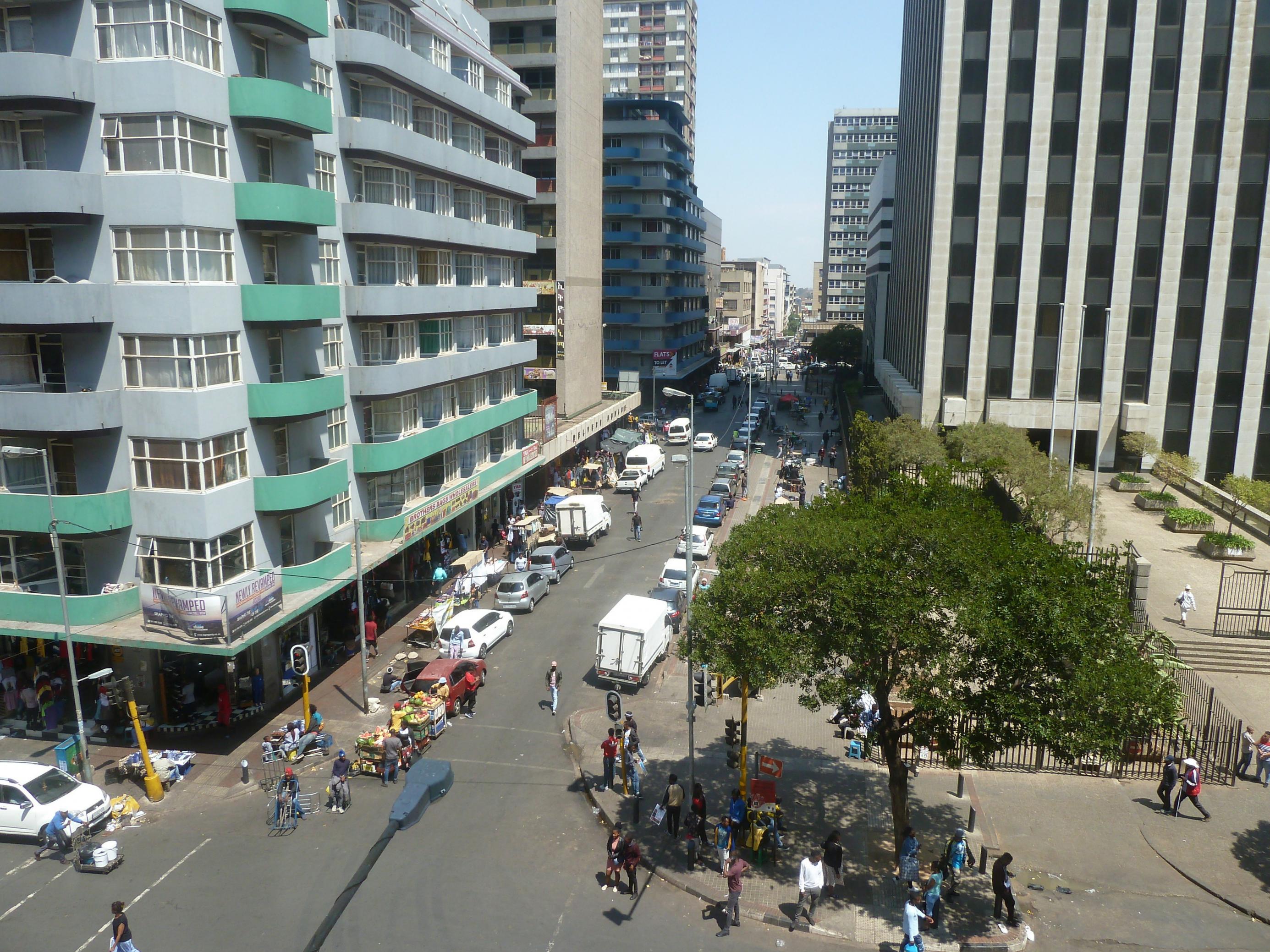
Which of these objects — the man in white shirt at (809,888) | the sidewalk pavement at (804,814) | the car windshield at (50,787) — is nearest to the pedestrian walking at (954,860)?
the sidewalk pavement at (804,814)

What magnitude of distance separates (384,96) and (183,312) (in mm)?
14937

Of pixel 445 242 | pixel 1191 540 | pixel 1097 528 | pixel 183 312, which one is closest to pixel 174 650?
pixel 183 312

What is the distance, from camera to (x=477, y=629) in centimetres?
3419

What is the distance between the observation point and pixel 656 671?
Answer: 33.3 metres

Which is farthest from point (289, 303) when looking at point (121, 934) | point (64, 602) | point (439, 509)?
point (121, 934)

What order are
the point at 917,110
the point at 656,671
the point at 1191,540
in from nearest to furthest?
the point at 656,671 < the point at 1191,540 < the point at 917,110

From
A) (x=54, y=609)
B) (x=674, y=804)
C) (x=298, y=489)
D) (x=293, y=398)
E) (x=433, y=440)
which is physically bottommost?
(x=674, y=804)

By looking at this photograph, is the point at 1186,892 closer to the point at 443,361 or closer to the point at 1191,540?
the point at 1191,540

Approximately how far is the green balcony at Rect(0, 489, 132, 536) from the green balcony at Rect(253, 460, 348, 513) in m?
4.11

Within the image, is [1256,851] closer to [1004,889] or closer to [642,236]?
[1004,889]

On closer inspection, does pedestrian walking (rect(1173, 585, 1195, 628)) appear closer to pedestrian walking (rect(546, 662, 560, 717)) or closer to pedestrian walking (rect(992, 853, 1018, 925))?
pedestrian walking (rect(992, 853, 1018, 925))

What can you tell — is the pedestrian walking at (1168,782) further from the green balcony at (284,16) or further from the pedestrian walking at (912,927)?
the green balcony at (284,16)

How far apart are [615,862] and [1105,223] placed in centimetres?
5041

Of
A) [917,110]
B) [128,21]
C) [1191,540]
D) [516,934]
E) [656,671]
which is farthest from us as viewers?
[917,110]
